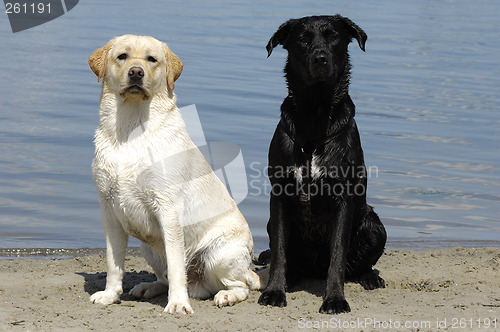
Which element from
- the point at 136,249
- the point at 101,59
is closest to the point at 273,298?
the point at 101,59

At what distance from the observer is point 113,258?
5.23m

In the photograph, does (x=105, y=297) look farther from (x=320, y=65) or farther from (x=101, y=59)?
(x=320, y=65)

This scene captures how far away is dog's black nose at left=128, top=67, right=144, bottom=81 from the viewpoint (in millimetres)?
4961

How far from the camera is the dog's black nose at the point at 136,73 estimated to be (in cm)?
496

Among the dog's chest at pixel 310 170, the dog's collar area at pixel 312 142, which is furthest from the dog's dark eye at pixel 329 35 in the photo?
the dog's chest at pixel 310 170

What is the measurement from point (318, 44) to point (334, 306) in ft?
5.71

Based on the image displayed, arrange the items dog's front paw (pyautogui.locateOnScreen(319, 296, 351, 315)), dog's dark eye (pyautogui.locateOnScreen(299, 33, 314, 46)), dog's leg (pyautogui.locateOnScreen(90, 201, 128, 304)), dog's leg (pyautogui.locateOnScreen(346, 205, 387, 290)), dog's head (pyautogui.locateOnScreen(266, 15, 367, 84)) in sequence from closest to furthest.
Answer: dog's front paw (pyautogui.locateOnScreen(319, 296, 351, 315)) → dog's leg (pyautogui.locateOnScreen(90, 201, 128, 304)) → dog's head (pyautogui.locateOnScreen(266, 15, 367, 84)) → dog's dark eye (pyautogui.locateOnScreen(299, 33, 314, 46)) → dog's leg (pyautogui.locateOnScreen(346, 205, 387, 290))

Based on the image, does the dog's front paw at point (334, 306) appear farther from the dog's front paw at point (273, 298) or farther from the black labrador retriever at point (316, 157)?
the dog's front paw at point (273, 298)

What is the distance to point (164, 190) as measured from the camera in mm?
5016

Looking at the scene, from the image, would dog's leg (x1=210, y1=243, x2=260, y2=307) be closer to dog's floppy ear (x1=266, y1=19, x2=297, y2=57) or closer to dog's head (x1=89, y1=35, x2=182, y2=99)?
dog's head (x1=89, y1=35, x2=182, y2=99)

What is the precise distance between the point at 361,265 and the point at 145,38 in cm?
225

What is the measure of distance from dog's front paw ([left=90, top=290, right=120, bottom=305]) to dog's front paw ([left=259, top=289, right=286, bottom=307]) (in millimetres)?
957

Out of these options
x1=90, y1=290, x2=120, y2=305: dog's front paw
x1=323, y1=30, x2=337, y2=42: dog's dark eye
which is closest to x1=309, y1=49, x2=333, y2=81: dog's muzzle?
x1=323, y1=30, x2=337, y2=42: dog's dark eye

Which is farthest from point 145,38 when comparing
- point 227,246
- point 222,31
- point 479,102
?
point 222,31
